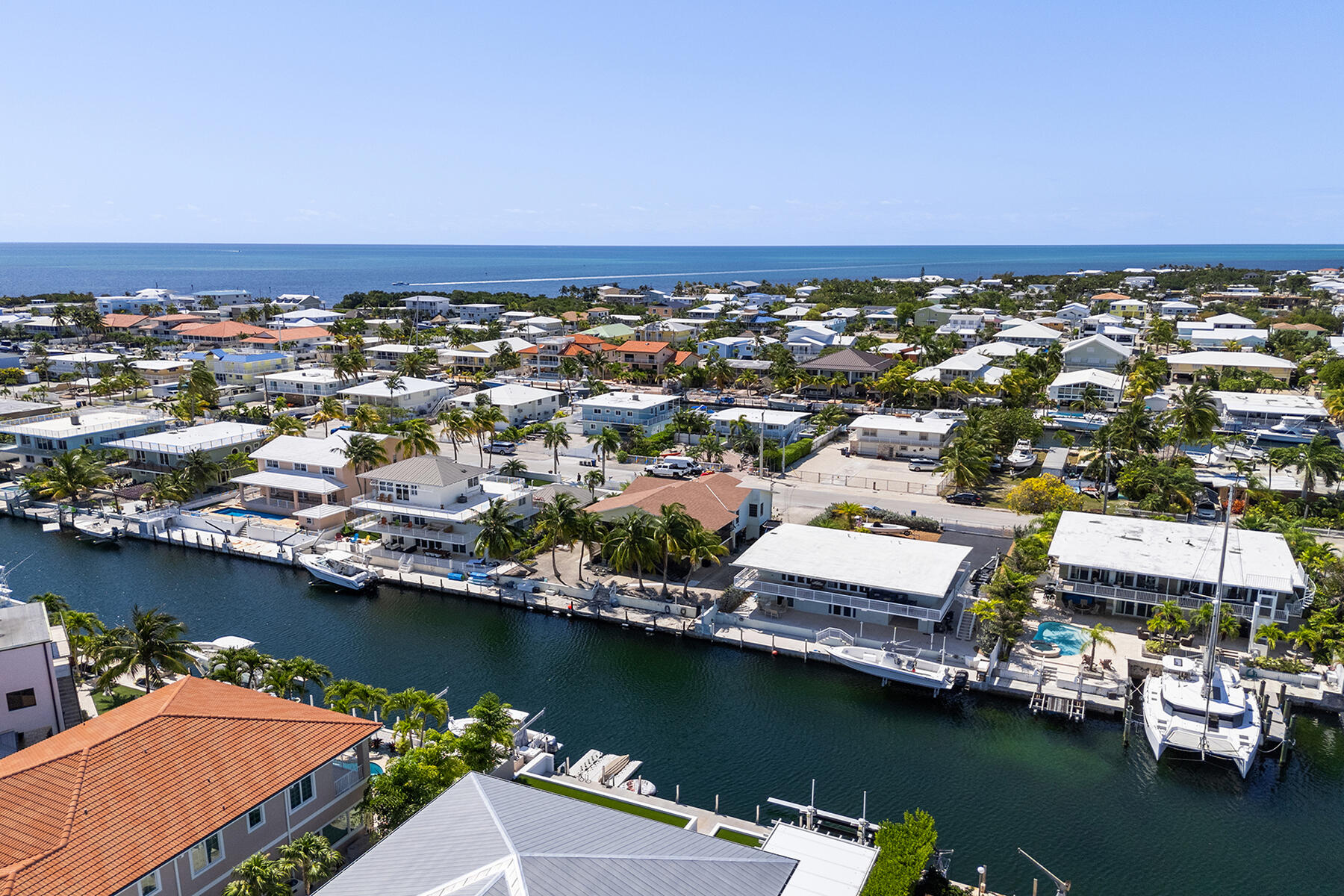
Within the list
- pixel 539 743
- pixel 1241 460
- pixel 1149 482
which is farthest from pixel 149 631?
pixel 1241 460

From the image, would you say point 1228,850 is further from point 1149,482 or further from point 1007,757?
point 1149,482

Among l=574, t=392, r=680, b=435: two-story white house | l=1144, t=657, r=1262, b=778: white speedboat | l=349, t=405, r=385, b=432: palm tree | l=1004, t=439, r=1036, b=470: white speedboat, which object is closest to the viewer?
l=1144, t=657, r=1262, b=778: white speedboat

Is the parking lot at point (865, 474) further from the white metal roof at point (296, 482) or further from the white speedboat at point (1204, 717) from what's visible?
the white metal roof at point (296, 482)

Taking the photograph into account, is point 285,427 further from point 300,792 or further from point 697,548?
point 300,792

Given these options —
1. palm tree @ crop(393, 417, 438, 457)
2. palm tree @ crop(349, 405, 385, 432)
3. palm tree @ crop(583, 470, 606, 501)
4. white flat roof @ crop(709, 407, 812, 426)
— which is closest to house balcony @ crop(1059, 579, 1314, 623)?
palm tree @ crop(583, 470, 606, 501)

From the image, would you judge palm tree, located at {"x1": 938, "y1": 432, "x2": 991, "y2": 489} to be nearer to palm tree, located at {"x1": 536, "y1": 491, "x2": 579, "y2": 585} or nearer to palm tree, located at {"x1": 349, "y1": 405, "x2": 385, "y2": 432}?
palm tree, located at {"x1": 536, "y1": 491, "x2": 579, "y2": 585}

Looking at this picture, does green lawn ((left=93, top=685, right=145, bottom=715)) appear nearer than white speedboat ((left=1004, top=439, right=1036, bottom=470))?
Yes

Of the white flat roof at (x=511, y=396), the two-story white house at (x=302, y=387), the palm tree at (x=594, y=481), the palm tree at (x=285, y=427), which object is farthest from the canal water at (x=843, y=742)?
the two-story white house at (x=302, y=387)
